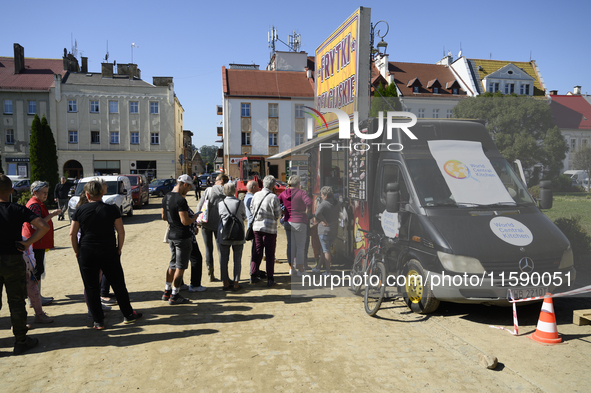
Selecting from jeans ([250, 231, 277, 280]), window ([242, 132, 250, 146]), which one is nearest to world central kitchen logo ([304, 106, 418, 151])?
jeans ([250, 231, 277, 280])

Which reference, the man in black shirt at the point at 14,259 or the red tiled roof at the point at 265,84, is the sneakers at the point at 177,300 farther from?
the red tiled roof at the point at 265,84

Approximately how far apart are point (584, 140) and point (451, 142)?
538cm

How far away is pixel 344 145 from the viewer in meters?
8.12

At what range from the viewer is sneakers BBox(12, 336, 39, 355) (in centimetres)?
455

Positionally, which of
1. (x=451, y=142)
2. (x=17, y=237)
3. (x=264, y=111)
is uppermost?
(x=264, y=111)

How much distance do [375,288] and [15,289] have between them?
14.8 feet

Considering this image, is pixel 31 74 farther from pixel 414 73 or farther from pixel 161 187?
pixel 414 73

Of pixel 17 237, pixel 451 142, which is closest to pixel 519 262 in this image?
pixel 451 142

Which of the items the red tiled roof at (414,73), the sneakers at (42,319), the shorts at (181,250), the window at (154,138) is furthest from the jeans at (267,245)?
the window at (154,138)

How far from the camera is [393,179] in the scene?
6551 mm

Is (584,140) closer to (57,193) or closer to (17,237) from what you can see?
(17,237)

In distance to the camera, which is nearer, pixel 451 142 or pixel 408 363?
pixel 408 363

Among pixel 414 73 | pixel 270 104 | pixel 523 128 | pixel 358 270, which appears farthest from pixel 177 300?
pixel 414 73

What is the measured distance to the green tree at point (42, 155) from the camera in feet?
77.5
